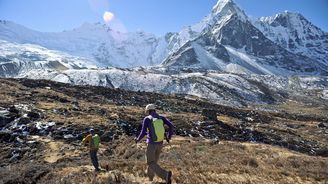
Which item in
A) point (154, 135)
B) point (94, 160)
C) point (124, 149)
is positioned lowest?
point (124, 149)

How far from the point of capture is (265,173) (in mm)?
17469

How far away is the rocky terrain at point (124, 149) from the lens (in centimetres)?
1669

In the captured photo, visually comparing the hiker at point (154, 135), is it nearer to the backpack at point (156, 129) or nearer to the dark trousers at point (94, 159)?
the backpack at point (156, 129)

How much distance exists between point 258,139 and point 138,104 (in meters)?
28.8

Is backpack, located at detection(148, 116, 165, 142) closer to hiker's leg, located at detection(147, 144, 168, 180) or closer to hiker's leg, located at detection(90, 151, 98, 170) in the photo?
hiker's leg, located at detection(147, 144, 168, 180)

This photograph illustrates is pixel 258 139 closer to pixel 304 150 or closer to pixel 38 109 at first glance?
pixel 304 150

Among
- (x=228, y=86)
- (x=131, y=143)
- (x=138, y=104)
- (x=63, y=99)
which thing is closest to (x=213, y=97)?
(x=228, y=86)

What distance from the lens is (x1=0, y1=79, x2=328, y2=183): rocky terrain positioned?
1669 centimetres

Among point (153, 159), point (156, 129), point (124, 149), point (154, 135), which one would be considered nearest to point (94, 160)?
point (153, 159)

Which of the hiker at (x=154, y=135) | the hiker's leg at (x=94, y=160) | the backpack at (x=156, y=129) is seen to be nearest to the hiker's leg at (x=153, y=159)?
the hiker at (x=154, y=135)

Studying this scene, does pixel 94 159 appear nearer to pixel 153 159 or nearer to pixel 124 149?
pixel 153 159

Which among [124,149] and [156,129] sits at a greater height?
[156,129]

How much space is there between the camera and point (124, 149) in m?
30.1

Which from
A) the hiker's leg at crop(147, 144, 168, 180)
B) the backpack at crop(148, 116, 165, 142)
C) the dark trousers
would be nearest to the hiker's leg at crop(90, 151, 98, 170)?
the dark trousers
